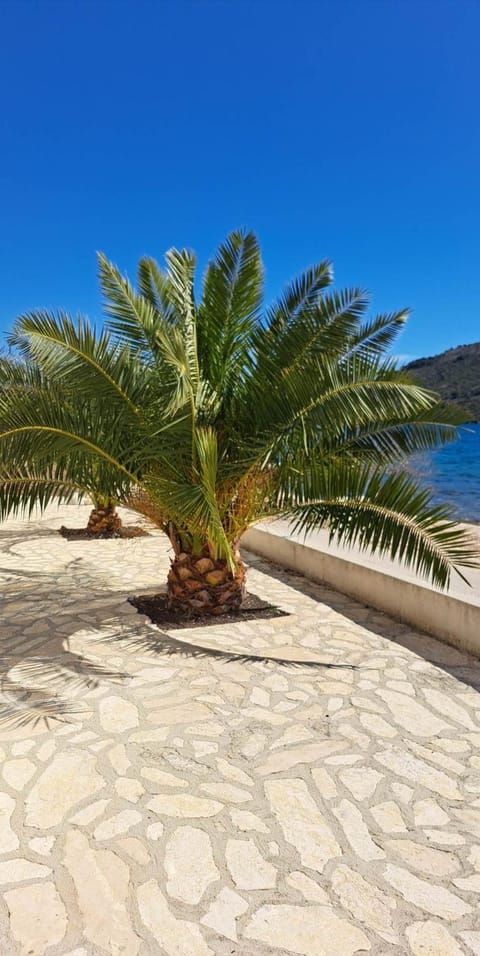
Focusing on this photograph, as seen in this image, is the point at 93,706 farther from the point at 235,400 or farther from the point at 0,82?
the point at 0,82

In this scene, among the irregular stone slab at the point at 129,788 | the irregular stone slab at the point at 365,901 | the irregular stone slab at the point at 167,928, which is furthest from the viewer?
the irregular stone slab at the point at 129,788

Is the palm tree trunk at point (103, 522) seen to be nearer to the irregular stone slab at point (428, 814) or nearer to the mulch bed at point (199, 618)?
the mulch bed at point (199, 618)

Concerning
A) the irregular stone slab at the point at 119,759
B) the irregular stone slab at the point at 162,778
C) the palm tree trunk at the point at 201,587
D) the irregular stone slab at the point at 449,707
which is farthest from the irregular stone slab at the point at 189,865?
the palm tree trunk at the point at 201,587

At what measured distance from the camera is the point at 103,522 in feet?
34.6

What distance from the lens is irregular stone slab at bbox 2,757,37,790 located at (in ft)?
9.91

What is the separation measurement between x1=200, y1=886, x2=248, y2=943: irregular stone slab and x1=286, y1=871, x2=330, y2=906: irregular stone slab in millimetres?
219

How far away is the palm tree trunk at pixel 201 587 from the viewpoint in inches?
233

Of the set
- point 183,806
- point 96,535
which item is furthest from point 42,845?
point 96,535

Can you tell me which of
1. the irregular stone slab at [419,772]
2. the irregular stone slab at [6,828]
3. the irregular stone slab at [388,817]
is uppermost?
the irregular stone slab at [419,772]

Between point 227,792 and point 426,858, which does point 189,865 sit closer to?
point 227,792

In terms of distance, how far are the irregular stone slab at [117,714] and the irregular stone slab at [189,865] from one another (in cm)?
105

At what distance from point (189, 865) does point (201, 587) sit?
11.6ft

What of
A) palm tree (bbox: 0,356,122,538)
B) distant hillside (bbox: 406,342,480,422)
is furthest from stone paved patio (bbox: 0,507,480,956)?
distant hillside (bbox: 406,342,480,422)

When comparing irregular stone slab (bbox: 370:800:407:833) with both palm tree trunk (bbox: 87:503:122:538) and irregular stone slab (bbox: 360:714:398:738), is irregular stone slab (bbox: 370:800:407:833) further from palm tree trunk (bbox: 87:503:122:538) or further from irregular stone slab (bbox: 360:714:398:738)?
palm tree trunk (bbox: 87:503:122:538)
